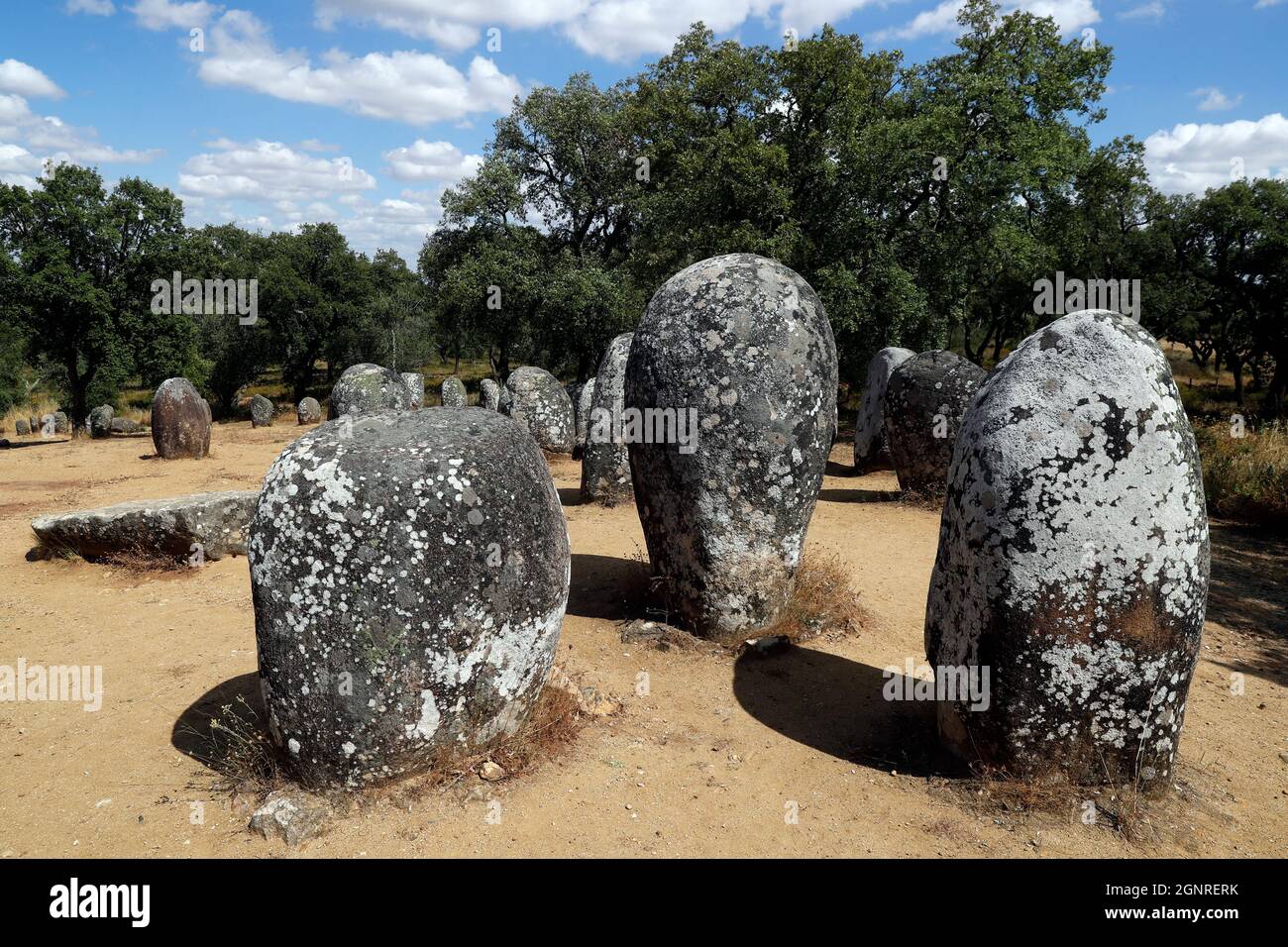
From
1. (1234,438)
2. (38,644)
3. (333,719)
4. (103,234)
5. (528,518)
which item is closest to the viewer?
(333,719)

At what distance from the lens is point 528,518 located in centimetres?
421

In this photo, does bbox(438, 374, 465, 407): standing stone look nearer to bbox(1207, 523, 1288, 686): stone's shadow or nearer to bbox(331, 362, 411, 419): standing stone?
bbox(331, 362, 411, 419): standing stone

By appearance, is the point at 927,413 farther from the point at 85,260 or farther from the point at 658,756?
the point at 85,260

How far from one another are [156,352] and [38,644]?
1927 cm

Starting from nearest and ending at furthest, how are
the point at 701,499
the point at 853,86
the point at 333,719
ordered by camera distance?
1. the point at 333,719
2. the point at 701,499
3. the point at 853,86

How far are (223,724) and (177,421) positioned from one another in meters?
14.4

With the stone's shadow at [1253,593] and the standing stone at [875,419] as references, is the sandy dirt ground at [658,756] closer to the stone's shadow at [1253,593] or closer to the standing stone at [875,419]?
the stone's shadow at [1253,593]

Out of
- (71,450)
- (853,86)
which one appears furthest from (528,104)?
(71,450)

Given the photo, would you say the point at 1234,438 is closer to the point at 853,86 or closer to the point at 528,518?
the point at 853,86

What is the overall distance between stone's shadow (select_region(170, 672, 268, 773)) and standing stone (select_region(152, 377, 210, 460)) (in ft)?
44.5

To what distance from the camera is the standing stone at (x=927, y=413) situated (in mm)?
11625

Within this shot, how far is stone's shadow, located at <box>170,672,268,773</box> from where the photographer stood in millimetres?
4504

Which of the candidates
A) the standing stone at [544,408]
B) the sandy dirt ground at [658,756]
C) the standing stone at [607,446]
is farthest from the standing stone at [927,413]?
the standing stone at [544,408]

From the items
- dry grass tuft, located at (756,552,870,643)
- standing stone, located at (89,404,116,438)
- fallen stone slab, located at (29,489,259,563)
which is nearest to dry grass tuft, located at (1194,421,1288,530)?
dry grass tuft, located at (756,552,870,643)
